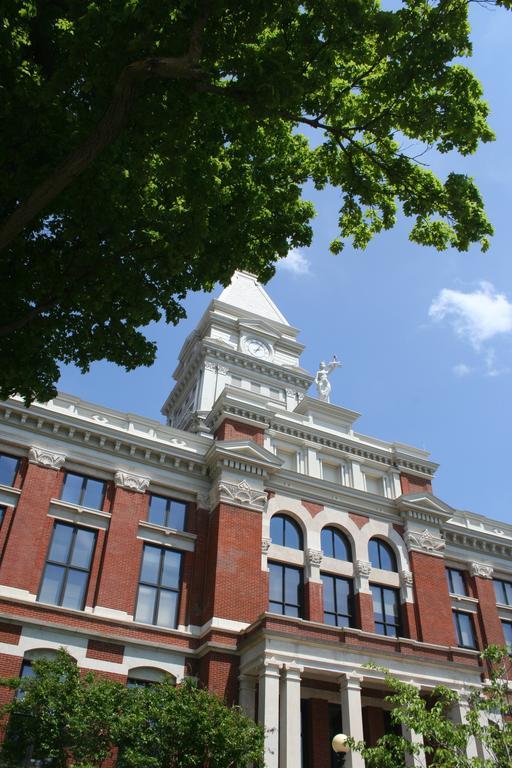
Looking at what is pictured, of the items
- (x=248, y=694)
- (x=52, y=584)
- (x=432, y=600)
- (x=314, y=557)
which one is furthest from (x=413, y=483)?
(x=52, y=584)

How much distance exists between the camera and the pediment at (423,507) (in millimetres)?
30875

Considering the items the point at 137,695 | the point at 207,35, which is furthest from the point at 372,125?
the point at 137,695

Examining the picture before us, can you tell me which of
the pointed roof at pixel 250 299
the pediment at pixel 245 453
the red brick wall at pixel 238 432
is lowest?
the pediment at pixel 245 453

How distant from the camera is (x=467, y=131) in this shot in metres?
14.7

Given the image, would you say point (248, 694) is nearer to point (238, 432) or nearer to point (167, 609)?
point (167, 609)

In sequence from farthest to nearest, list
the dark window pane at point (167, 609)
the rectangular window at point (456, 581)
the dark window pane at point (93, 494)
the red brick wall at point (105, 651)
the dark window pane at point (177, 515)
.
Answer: the rectangular window at point (456, 581) → the dark window pane at point (177, 515) → the dark window pane at point (93, 494) → the dark window pane at point (167, 609) → the red brick wall at point (105, 651)

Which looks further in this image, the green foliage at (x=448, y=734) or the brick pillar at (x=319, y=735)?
the brick pillar at (x=319, y=735)

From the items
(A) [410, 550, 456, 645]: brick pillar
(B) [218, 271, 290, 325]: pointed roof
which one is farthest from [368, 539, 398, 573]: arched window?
(B) [218, 271, 290, 325]: pointed roof

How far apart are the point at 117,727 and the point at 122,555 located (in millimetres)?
8239

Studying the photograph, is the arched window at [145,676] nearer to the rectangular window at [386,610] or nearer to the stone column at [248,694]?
the stone column at [248,694]

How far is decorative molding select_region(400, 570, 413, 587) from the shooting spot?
29.0 meters

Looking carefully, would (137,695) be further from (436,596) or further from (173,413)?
(173,413)

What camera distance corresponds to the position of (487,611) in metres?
31.2

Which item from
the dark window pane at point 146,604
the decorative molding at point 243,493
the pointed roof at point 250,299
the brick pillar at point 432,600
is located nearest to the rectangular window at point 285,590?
the decorative molding at point 243,493
